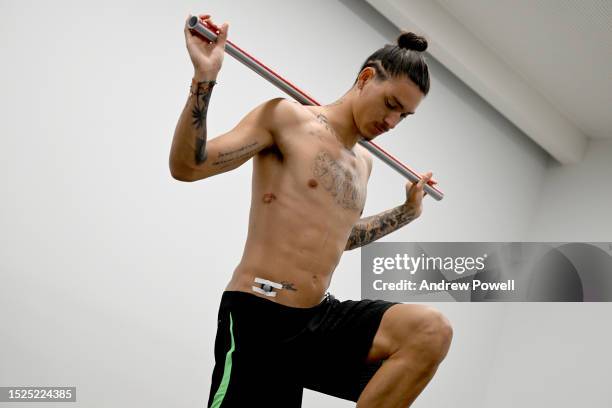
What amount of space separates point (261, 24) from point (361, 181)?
1.28 meters

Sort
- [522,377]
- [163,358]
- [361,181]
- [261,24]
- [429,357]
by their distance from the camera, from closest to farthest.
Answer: [429,357]
[361,181]
[163,358]
[261,24]
[522,377]

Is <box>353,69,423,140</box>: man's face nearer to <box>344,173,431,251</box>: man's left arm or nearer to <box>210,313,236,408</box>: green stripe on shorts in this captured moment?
<box>344,173,431,251</box>: man's left arm

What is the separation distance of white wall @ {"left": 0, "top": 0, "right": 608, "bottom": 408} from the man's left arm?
2.42 feet

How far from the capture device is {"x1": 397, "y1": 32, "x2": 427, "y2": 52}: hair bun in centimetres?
180

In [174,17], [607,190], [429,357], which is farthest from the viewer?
[607,190]

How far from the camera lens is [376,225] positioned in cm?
207

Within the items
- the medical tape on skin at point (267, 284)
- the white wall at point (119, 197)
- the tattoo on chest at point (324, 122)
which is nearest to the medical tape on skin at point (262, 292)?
the medical tape on skin at point (267, 284)

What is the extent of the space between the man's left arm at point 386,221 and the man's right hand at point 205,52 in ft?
2.38

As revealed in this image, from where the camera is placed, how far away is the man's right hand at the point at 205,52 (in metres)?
1.44

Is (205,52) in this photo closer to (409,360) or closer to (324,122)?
(324,122)

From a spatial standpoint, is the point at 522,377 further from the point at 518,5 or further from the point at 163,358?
the point at 163,358

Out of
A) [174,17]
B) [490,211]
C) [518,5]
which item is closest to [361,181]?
[174,17]

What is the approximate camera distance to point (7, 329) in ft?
6.78

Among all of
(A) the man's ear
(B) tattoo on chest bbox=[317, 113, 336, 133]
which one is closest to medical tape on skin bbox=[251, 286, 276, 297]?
(B) tattoo on chest bbox=[317, 113, 336, 133]
